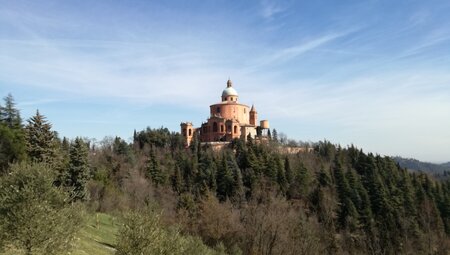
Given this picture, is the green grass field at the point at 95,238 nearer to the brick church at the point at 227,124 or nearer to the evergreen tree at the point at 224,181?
the evergreen tree at the point at 224,181

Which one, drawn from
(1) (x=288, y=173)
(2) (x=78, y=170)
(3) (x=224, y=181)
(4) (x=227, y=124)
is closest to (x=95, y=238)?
(2) (x=78, y=170)

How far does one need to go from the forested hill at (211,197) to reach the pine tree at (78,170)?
0.11 m

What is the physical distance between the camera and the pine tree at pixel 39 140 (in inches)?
1372

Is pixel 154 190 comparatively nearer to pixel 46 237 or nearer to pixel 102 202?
pixel 102 202

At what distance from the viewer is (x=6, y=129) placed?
37.5 metres

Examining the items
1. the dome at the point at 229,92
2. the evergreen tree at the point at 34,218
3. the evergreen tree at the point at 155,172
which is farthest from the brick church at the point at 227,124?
the evergreen tree at the point at 34,218

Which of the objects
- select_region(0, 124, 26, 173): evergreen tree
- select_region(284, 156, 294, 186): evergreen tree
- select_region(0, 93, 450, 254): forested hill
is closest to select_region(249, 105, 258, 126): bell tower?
select_region(0, 93, 450, 254): forested hill

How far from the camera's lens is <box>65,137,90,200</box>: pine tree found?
120 ft

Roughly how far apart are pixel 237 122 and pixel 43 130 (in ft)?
145

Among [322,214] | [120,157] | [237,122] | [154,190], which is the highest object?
[237,122]

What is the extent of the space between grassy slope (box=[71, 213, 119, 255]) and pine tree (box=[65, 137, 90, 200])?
3493mm

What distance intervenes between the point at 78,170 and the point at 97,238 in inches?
509

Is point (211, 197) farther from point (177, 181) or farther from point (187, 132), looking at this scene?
point (187, 132)

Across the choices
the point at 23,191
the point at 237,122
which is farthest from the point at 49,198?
the point at 237,122
